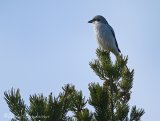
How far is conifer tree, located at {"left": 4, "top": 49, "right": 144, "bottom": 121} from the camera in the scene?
537 centimetres

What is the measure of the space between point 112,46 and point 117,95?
628 cm

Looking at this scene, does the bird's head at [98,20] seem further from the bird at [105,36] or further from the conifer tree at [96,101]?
the conifer tree at [96,101]

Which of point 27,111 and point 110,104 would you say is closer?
point 27,111

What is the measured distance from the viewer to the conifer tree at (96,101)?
5.37 meters

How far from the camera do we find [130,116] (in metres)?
6.45

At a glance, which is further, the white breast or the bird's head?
the bird's head

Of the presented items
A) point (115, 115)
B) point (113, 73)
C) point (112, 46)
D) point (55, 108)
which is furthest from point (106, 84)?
point (112, 46)

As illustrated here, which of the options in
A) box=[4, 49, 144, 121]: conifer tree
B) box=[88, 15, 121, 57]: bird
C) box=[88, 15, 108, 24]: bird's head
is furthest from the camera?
box=[88, 15, 108, 24]: bird's head

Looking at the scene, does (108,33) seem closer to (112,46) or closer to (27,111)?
(112,46)

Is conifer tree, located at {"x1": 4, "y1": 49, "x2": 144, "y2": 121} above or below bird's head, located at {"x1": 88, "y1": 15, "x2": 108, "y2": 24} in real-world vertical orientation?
below

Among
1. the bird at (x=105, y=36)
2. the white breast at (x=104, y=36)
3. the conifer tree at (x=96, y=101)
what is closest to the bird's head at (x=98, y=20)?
the bird at (x=105, y=36)

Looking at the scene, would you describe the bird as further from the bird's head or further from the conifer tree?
the conifer tree

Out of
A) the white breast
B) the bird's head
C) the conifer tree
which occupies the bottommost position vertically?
the conifer tree

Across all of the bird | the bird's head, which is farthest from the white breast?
the bird's head
